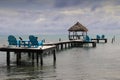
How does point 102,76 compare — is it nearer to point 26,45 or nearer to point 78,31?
point 26,45

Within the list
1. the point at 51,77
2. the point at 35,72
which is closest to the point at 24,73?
the point at 35,72

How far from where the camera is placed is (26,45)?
84.9 feet

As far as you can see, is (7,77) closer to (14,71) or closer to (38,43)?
(14,71)

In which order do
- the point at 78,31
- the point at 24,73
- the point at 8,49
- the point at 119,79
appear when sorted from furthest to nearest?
1. the point at 78,31
2. the point at 8,49
3. the point at 24,73
4. the point at 119,79

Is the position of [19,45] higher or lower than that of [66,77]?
higher

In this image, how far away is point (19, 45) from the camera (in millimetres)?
25828

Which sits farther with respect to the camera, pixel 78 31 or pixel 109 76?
pixel 78 31

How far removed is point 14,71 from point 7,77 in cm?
247

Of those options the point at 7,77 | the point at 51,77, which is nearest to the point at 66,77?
the point at 51,77

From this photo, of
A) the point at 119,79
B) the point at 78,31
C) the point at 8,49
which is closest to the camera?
the point at 119,79

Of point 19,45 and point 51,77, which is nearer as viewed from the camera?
point 51,77

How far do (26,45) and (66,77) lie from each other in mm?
6880

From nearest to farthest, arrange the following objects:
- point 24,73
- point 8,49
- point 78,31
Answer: point 24,73
point 8,49
point 78,31

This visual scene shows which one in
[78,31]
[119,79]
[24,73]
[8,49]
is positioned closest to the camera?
[119,79]
